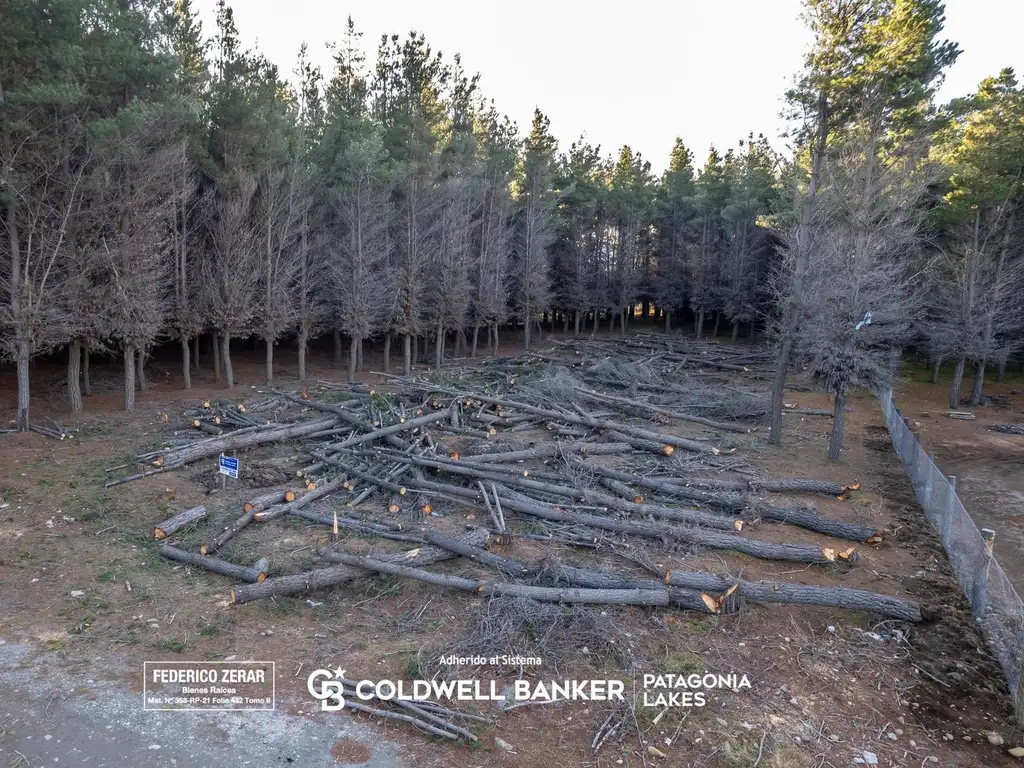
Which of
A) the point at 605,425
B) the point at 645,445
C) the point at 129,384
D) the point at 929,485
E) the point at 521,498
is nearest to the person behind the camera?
the point at 521,498

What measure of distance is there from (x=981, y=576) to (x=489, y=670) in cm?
713

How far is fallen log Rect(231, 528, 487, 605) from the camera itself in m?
8.34

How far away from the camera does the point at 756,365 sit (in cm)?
3303

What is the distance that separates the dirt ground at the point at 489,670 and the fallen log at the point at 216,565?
0.65 feet

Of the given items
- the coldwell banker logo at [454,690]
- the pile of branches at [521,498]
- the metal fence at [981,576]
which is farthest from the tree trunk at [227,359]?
the metal fence at [981,576]

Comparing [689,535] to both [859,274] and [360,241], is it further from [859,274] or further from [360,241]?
[360,241]

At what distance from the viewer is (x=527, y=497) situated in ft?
39.7

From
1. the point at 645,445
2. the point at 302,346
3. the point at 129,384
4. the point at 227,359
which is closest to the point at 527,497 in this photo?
the point at 645,445

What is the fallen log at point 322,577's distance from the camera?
8344 mm

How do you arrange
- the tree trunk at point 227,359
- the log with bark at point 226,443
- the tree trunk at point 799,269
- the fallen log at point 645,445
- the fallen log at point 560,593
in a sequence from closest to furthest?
the fallen log at point 560,593
the log with bark at point 226,443
the fallen log at point 645,445
the tree trunk at point 799,269
the tree trunk at point 227,359

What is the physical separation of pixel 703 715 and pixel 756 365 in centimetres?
2925

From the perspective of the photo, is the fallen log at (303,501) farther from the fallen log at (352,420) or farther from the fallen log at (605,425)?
the fallen log at (605,425)

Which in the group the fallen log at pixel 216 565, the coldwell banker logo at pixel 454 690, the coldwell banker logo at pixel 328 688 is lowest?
the coldwell banker logo at pixel 328 688

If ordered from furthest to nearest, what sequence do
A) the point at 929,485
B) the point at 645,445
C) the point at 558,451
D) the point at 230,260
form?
the point at 230,260, the point at 645,445, the point at 558,451, the point at 929,485
